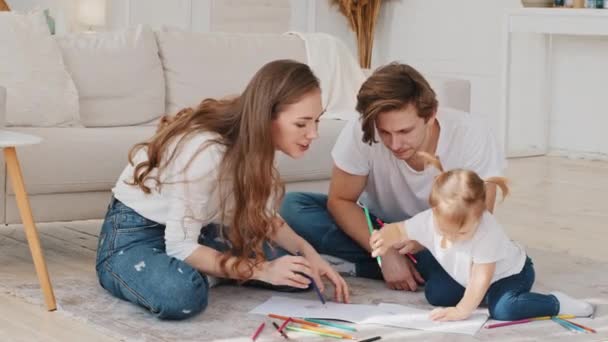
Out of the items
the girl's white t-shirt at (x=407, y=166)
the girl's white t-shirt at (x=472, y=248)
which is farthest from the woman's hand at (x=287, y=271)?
the girl's white t-shirt at (x=407, y=166)

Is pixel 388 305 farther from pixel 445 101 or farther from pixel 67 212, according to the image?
pixel 445 101

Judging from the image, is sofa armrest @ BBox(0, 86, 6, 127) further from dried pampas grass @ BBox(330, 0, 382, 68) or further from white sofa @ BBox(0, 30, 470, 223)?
dried pampas grass @ BBox(330, 0, 382, 68)

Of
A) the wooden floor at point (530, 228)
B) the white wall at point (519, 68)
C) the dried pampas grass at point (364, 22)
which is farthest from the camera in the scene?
the dried pampas grass at point (364, 22)

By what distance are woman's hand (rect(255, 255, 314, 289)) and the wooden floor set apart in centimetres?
42

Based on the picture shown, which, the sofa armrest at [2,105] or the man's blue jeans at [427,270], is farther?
the sofa armrest at [2,105]

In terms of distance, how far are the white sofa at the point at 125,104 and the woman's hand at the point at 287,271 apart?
88 centimetres

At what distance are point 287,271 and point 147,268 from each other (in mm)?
328

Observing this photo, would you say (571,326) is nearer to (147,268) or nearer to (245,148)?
(245,148)

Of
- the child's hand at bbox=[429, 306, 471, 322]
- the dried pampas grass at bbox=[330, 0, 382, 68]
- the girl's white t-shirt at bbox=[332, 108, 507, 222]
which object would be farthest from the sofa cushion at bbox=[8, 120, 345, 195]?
the dried pampas grass at bbox=[330, 0, 382, 68]

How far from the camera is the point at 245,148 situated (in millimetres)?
2469

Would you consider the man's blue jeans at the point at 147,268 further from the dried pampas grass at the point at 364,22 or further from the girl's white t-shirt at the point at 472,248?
the dried pampas grass at the point at 364,22

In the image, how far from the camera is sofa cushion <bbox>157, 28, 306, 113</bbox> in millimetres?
3979

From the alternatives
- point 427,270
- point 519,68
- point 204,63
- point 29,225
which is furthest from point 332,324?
point 519,68

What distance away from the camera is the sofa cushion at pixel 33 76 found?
3.47m
